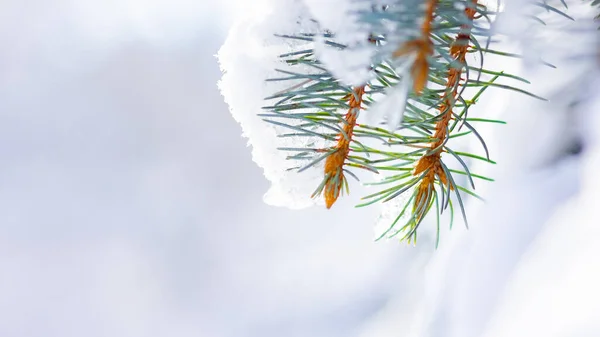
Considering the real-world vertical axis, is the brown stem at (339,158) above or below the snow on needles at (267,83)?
below

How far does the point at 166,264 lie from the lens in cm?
55

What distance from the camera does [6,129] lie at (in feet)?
1.77

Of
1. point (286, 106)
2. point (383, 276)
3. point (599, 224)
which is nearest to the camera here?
point (286, 106)

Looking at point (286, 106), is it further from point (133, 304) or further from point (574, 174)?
point (133, 304)

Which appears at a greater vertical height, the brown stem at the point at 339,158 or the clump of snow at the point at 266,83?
the clump of snow at the point at 266,83

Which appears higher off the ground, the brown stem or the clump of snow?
the clump of snow

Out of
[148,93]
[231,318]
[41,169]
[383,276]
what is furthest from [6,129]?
[383,276]

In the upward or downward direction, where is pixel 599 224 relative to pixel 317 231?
downward

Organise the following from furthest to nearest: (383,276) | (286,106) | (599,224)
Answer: (383,276), (599,224), (286,106)

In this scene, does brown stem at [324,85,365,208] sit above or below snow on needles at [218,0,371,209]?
below

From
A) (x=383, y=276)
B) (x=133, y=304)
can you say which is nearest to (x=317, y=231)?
(x=383, y=276)

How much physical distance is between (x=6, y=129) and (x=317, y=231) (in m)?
0.37

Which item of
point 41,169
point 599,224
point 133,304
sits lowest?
point 599,224

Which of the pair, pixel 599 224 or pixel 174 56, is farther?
pixel 174 56
